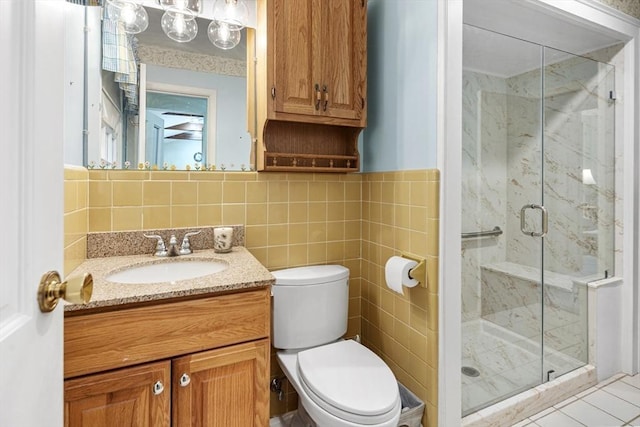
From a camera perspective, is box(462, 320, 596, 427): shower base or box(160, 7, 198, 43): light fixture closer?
box(160, 7, 198, 43): light fixture

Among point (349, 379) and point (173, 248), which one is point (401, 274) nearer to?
point (349, 379)

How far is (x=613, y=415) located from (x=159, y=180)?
A: 2.53 metres

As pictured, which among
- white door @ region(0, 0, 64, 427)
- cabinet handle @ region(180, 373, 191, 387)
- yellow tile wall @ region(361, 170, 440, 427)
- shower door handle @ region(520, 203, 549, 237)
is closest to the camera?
white door @ region(0, 0, 64, 427)

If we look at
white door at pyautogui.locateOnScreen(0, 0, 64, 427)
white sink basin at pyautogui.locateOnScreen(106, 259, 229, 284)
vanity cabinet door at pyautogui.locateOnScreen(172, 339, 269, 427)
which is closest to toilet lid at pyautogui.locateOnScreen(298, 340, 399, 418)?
vanity cabinet door at pyautogui.locateOnScreen(172, 339, 269, 427)

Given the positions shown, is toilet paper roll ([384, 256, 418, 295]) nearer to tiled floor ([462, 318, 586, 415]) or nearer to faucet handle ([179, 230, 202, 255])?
tiled floor ([462, 318, 586, 415])

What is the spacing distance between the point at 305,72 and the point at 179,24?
621 mm

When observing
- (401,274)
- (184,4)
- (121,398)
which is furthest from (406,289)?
(184,4)

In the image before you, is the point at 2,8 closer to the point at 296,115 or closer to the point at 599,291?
the point at 296,115

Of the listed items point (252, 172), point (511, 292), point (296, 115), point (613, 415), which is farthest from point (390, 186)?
point (613, 415)

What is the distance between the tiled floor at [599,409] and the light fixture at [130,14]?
8.51ft

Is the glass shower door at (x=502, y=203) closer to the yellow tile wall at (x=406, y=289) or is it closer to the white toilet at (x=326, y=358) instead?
the yellow tile wall at (x=406, y=289)

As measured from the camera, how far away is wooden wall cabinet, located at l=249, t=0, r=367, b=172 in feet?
4.96

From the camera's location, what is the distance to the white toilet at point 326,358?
1.17 m

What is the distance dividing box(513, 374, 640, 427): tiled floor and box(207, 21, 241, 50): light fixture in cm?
236
